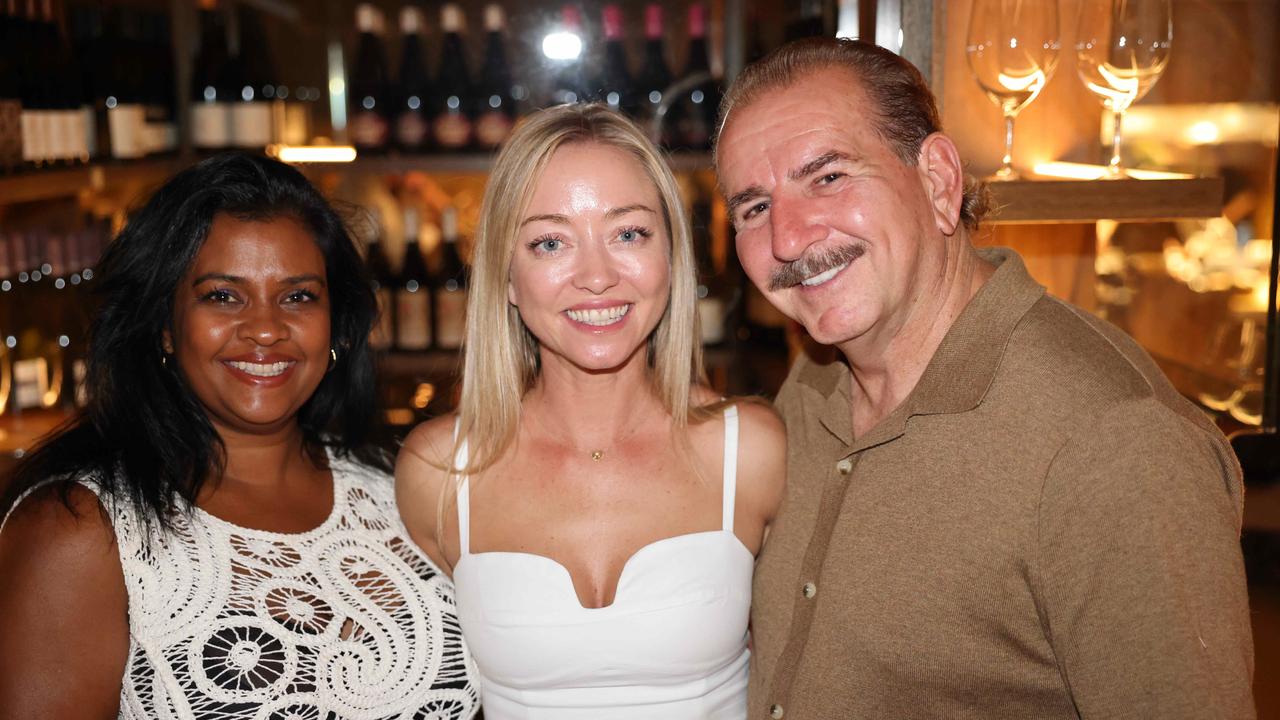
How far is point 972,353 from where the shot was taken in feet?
4.52

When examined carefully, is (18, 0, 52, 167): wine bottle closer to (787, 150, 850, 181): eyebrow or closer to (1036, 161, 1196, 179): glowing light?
(787, 150, 850, 181): eyebrow

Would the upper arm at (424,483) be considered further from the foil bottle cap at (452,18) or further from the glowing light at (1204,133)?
the foil bottle cap at (452,18)

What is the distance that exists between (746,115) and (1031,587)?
29.4 inches

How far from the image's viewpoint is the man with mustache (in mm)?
1158

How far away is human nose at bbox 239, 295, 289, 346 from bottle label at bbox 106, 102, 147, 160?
4.67 ft

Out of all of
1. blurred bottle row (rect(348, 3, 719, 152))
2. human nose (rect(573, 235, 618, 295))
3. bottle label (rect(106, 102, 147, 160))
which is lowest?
human nose (rect(573, 235, 618, 295))

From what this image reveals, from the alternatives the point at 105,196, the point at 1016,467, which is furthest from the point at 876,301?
the point at 105,196

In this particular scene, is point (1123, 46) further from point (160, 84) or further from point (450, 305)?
point (160, 84)

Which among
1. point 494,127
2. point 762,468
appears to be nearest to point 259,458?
point 762,468

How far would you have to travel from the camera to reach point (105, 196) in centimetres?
315

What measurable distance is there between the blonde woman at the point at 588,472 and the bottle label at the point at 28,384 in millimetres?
1484

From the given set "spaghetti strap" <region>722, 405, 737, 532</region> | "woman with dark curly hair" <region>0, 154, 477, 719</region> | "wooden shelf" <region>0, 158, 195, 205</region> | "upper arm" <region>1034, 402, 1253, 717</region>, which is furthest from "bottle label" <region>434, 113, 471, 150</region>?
"upper arm" <region>1034, 402, 1253, 717</region>

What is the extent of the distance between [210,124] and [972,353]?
2.47 m

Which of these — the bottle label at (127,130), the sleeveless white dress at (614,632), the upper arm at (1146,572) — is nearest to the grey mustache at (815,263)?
the upper arm at (1146,572)
